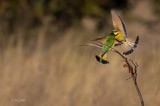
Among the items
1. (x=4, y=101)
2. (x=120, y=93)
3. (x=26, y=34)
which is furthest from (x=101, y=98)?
(x=26, y=34)

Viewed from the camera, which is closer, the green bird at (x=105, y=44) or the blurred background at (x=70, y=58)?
the green bird at (x=105, y=44)

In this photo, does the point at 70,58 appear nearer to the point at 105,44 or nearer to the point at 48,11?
the point at 48,11

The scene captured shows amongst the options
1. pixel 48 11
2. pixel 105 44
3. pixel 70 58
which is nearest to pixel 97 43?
pixel 105 44

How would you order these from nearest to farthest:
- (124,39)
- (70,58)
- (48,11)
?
(124,39), (70,58), (48,11)

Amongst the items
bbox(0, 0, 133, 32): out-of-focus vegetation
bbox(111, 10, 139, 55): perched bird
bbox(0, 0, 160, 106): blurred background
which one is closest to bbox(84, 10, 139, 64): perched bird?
bbox(111, 10, 139, 55): perched bird

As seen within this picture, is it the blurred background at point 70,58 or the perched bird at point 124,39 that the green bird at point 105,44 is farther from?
the blurred background at point 70,58

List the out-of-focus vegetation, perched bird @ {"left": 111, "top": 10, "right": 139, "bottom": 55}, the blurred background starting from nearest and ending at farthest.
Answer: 1. perched bird @ {"left": 111, "top": 10, "right": 139, "bottom": 55}
2. the blurred background
3. the out-of-focus vegetation

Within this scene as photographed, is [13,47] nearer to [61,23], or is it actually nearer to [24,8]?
[24,8]

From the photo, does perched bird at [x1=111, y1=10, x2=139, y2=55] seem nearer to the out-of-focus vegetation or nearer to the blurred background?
the blurred background

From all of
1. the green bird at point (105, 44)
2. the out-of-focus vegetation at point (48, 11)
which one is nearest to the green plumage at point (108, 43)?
the green bird at point (105, 44)
